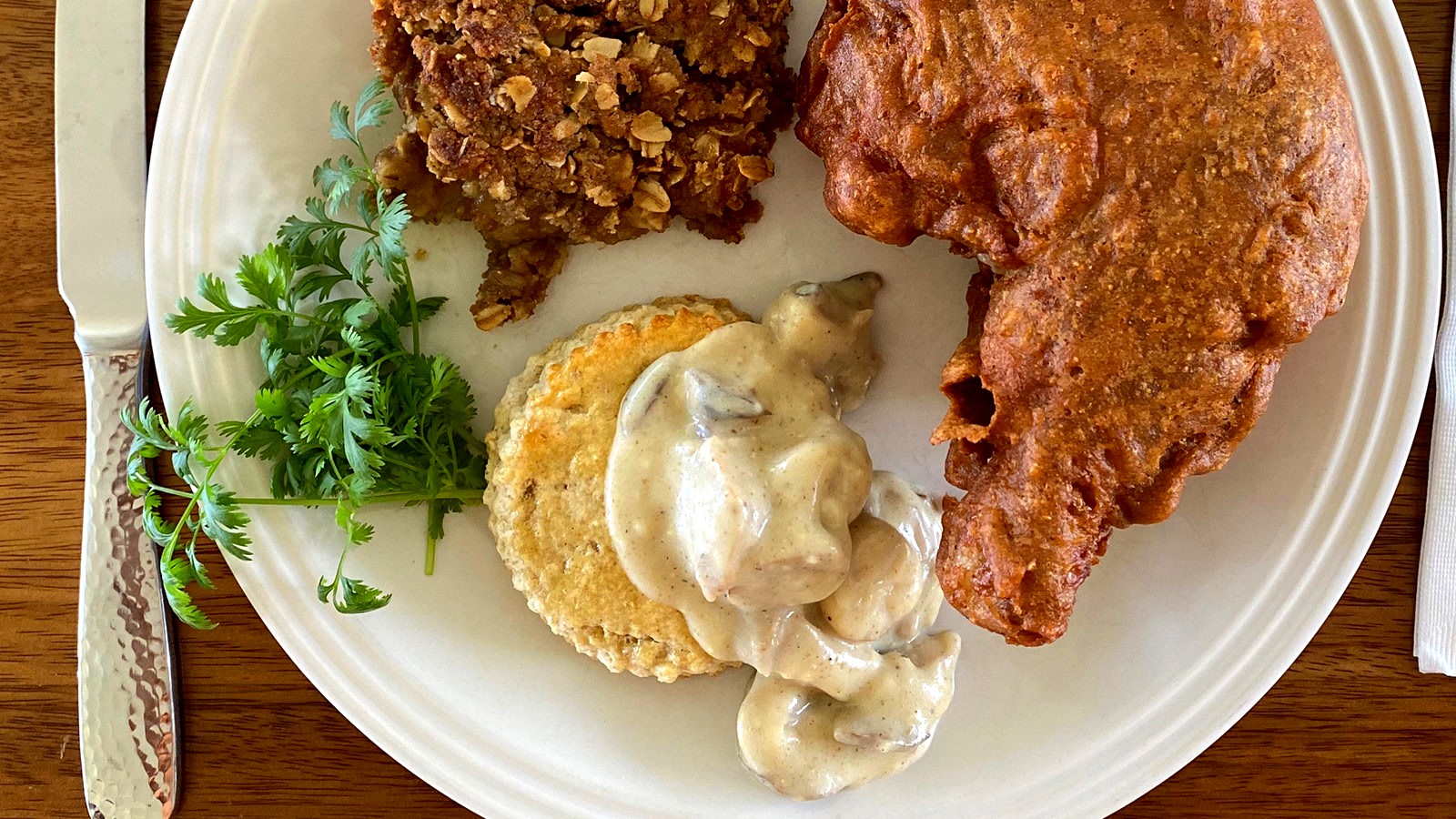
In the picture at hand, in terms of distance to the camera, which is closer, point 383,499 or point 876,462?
point 383,499

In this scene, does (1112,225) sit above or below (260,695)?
above

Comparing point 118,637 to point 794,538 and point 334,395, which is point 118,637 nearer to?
point 334,395

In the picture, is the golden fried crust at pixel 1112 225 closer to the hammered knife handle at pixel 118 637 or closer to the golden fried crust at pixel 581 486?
the golden fried crust at pixel 581 486

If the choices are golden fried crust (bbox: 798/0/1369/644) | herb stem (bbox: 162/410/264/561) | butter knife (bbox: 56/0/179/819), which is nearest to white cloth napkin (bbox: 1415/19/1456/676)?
golden fried crust (bbox: 798/0/1369/644)

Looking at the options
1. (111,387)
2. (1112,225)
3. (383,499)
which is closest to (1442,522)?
(1112,225)

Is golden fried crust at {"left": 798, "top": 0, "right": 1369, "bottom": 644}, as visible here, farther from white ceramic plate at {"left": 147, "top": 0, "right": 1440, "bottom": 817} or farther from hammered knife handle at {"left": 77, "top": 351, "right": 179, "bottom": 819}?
hammered knife handle at {"left": 77, "top": 351, "right": 179, "bottom": 819}
